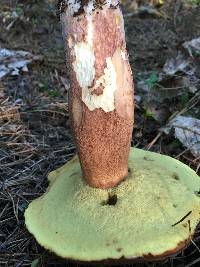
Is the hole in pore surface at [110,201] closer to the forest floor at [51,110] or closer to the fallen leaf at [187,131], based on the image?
the forest floor at [51,110]

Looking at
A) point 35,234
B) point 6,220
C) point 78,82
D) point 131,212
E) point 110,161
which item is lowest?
point 6,220

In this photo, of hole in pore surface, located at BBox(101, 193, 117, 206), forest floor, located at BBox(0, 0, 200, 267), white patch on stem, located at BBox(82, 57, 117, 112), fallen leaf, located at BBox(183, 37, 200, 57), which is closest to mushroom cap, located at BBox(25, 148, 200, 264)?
hole in pore surface, located at BBox(101, 193, 117, 206)

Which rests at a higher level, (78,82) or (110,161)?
(78,82)

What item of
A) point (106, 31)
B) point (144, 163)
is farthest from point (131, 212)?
point (106, 31)

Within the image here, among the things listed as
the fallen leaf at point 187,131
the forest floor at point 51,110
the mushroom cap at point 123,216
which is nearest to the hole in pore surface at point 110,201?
the mushroom cap at point 123,216

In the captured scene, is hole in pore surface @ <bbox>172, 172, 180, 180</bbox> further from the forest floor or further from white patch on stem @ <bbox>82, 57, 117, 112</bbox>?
white patch on stem @ <bbox>82, 57, 117, 112</bbox>

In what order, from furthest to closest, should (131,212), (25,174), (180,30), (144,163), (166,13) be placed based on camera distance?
(166,13), (180,30), (25,174), (144,163), (131,212)

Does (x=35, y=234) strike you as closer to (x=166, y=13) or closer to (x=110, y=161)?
(x=110, y=161)

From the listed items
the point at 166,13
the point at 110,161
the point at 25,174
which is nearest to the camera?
the point at 110,161

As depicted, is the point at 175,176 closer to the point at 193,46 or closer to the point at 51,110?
the point at 51,110
